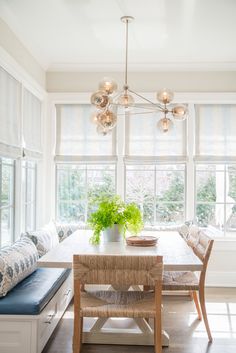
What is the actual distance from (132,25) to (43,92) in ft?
5.30

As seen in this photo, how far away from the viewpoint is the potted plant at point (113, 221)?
3.33 metres

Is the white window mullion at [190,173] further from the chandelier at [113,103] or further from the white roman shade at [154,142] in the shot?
the chandelier at [113,103]

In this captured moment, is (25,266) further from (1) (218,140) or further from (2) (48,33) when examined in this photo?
(1) (218,140)

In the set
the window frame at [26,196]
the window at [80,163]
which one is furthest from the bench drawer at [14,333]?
the window at [80,163]

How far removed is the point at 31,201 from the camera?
4.80 meters

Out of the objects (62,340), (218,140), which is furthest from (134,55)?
(62,340)

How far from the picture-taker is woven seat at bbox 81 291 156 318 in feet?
8.30

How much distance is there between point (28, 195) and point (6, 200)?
83 cm

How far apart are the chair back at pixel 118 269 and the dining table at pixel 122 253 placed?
196mm

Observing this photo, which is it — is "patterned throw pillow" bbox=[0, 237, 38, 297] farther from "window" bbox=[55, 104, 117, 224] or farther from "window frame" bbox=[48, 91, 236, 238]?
"window frame" bbox=[48, 91, 236, 238]

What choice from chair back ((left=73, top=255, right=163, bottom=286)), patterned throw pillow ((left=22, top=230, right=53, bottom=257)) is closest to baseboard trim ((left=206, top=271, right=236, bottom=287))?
patterned throw pillow ((left=22, top=230, right=53, bottom=257))

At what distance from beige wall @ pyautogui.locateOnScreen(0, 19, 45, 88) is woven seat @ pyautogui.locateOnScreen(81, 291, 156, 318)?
237 cm

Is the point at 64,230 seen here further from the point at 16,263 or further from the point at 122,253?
the point at 122,253

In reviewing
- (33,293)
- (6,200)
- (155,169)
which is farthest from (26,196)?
(33,293)
